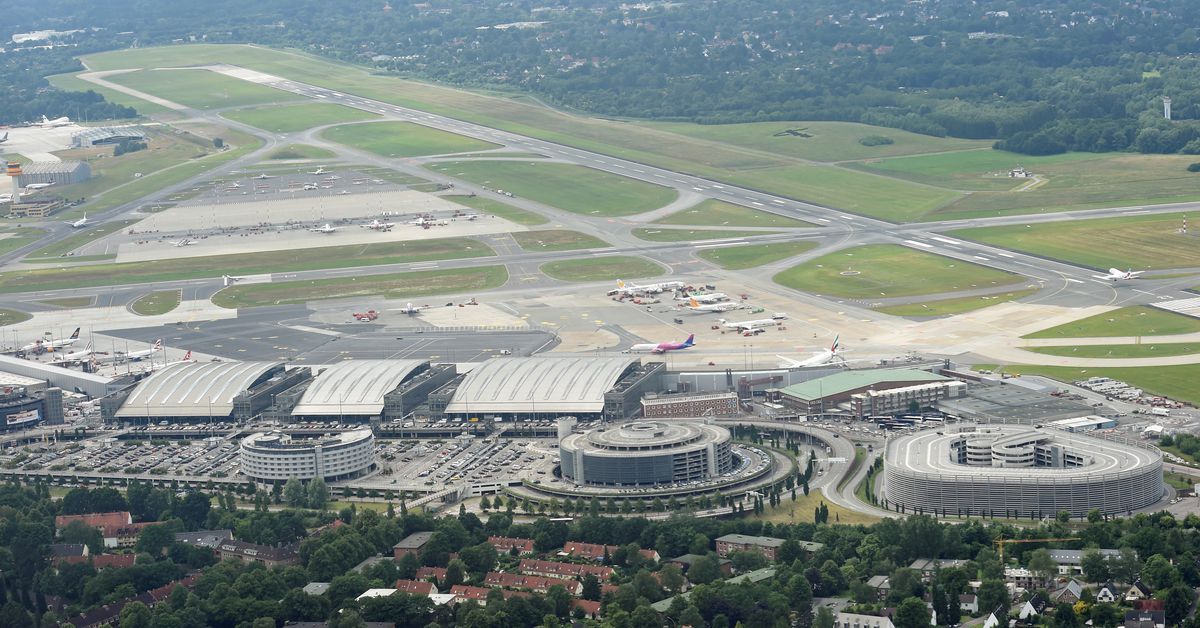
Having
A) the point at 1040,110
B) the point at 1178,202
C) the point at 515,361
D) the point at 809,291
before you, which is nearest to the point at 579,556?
the point at 515,361

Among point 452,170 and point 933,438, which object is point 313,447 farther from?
point 452,170

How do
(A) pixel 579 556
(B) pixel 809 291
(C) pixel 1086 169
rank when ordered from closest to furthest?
(A) pixel 579 556
(B) pixel 809 291
(C) pixel 1086 169

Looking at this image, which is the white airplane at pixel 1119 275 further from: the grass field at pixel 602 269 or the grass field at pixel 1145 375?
the grass field at pixel 602 269

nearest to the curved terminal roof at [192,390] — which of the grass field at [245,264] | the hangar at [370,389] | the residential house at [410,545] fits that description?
the hangar at [370,389]

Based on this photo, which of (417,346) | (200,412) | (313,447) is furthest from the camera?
(417,346)

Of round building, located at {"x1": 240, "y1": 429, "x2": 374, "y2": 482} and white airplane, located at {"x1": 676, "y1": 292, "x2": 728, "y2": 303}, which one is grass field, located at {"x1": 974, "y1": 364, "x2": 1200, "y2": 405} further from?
round building, located at {"x1": 240, "y1": 429, "x2": 374, "y2": 482}

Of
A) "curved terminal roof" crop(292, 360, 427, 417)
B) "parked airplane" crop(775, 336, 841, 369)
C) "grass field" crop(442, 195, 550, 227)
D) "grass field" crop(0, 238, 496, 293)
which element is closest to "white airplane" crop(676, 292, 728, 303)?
"parked airplane" crop(775, 336, 841, 369)

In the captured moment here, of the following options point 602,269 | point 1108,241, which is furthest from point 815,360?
point 1108,241
